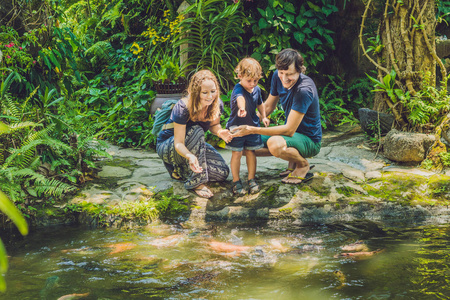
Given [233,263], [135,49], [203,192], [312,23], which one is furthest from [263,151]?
[135,49]

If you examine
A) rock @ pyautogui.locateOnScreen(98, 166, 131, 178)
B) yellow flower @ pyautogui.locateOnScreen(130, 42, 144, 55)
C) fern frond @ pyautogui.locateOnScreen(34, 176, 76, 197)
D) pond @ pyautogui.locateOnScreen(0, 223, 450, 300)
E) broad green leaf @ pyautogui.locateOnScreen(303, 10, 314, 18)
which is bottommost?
pond @ pyautogui.locateOnScreen(0, 223, 450, 300)

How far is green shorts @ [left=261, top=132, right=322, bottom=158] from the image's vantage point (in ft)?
14.0

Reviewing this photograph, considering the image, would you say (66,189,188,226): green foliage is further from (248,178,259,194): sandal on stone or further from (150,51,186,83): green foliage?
(150,51,186,83): green foliage

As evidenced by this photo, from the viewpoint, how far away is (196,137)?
4.36 meters

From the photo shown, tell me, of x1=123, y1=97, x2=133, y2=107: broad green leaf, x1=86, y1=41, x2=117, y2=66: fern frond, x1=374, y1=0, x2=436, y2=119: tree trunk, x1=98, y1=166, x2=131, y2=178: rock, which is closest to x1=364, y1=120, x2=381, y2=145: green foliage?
x1=374, y1=0, x2=436, y2=119: tree trunk

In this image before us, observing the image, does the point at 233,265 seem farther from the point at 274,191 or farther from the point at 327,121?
the point at 327,121

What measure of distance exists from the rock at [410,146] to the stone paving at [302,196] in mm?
132

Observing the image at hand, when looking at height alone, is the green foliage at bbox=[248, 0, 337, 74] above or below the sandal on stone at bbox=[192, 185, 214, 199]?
above

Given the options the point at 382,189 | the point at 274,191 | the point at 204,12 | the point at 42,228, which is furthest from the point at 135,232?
the point at 204,12

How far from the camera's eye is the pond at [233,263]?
9.10ft

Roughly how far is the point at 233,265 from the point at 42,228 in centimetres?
207

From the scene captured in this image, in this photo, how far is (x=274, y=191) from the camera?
441 centimetres

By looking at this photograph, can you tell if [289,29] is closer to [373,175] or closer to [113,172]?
[373,175]

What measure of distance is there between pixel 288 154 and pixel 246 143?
1.46 feet
